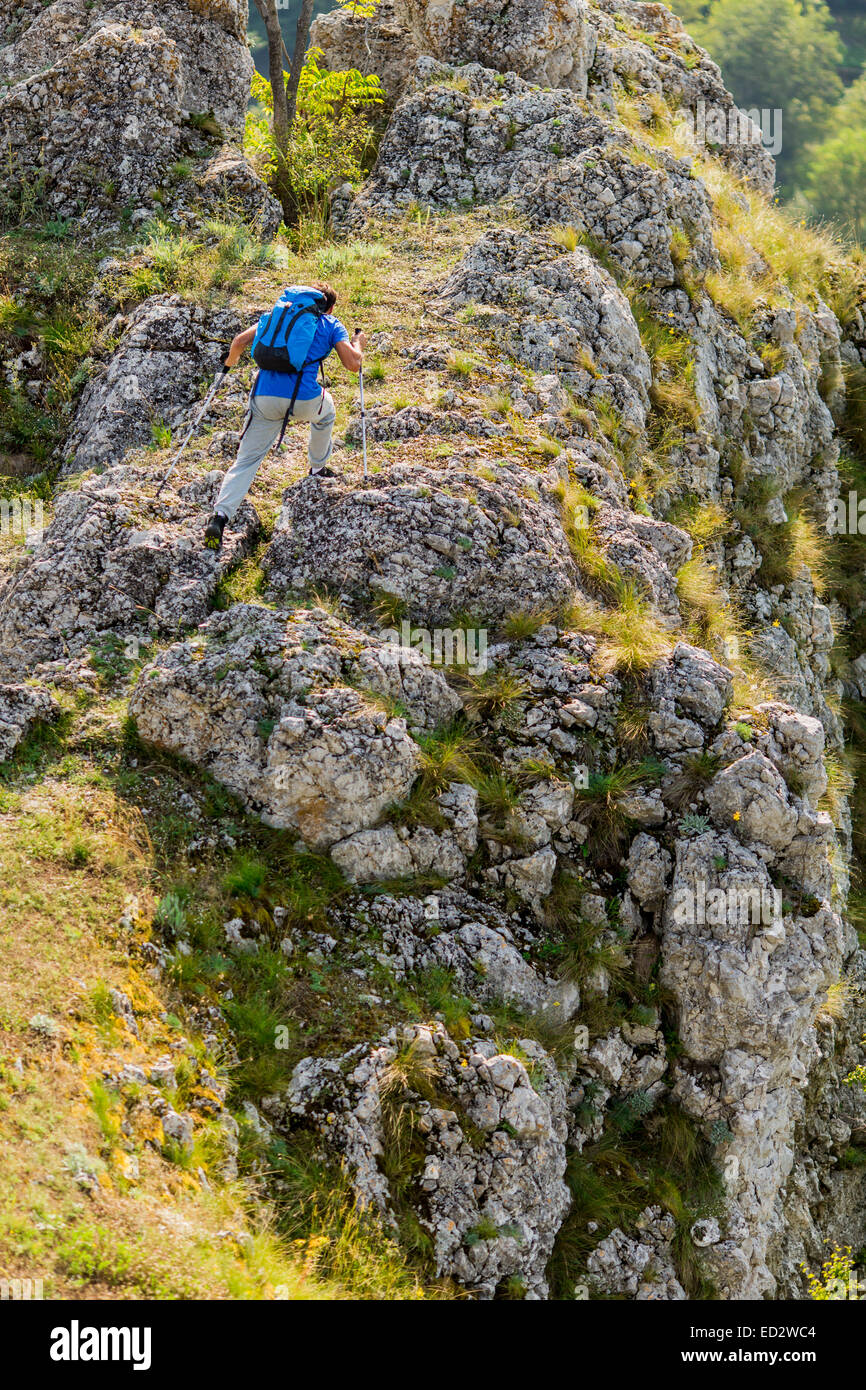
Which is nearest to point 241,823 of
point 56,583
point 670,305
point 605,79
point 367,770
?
point 367,770

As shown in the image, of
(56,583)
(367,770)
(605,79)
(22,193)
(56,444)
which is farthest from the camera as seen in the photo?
(605,79)

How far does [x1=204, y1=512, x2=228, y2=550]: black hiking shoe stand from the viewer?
350 inches

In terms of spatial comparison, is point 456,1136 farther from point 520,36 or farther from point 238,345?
point 520,36

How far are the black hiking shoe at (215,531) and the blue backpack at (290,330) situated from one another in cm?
138

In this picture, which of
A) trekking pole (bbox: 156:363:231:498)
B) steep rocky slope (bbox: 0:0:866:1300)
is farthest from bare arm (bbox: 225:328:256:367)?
steep rocky slope (bbox: 0:0:866:1300)

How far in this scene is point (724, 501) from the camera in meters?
13.2

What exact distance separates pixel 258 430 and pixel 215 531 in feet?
3.21

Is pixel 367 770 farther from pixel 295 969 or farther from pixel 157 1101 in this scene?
pixel 157 1101

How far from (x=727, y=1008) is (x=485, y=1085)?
2.26 metres

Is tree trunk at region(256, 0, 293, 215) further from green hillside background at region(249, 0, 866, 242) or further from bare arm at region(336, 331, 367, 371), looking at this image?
green hillside background at region(249, 0, 866, 242)

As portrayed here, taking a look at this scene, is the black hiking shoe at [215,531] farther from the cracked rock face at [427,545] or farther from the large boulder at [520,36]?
the large boulder at [520,36]

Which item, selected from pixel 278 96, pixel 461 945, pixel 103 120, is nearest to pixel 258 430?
pixel 461 945

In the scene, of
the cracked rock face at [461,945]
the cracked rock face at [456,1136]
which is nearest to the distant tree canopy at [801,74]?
the cracked rock face at [461,945]

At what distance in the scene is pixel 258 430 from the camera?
893 centimetres
